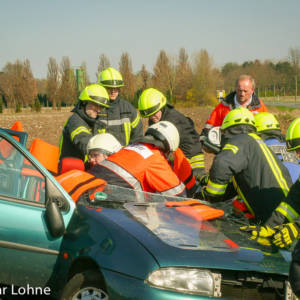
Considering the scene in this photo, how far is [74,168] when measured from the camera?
390cm

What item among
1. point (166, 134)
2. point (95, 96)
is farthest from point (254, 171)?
point (95, 96)

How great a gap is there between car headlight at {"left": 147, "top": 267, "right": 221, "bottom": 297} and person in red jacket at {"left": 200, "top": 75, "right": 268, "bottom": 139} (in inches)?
154

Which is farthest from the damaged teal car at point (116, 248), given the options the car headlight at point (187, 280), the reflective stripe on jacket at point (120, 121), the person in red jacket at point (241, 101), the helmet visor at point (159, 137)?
the person in red jacket at point (241, 101)

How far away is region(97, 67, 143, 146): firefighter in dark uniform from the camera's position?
632cm

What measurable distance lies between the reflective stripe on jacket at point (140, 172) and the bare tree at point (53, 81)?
41.5 meters

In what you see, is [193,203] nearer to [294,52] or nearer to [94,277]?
[94,277]

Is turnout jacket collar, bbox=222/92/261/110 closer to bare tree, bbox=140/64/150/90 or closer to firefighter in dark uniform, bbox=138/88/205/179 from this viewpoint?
firefighter in dark uniform, bbox=138/88/205/179

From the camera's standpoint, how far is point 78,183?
3.39m

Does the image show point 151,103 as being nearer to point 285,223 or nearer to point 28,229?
point 285,223

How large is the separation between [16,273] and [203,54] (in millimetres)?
41373

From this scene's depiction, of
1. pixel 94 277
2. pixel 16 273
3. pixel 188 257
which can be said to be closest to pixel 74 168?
pixel 16 273

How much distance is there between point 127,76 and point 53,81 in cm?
862

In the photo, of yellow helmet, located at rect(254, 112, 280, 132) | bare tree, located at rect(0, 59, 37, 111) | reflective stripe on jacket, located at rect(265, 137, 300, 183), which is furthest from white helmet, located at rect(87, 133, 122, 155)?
bare tree, located at rect(0, 59, 37, 111)

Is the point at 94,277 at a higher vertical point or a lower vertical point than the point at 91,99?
lower
